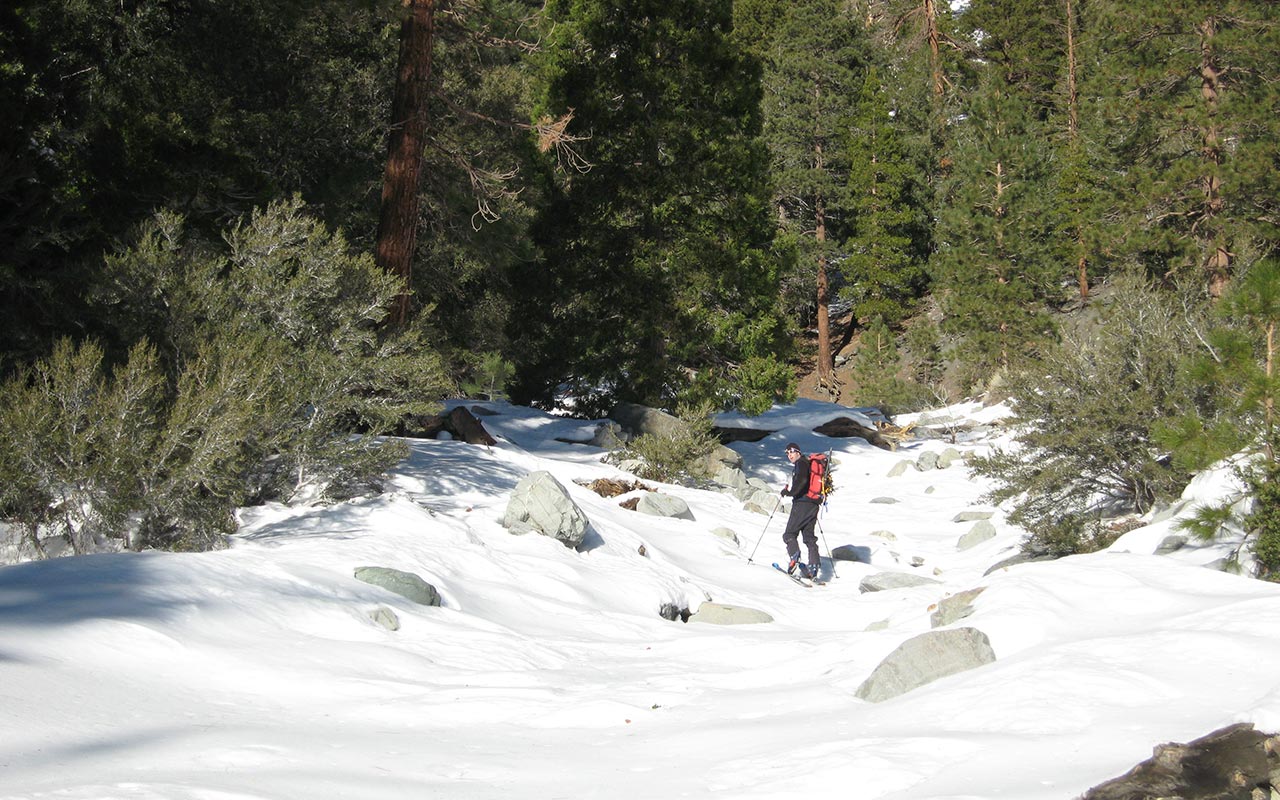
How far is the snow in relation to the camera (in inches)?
159

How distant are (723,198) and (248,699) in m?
14.5

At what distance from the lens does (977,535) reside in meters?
13.5

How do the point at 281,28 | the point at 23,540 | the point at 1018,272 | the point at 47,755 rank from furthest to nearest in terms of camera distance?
the point at 1018,272, the point at 281,28, the point at 23,540, the point at 47,755

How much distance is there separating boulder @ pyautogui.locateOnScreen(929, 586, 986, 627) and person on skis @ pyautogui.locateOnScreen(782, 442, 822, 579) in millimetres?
4140

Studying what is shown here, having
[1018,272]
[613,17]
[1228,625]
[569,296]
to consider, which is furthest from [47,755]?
[1018,272]

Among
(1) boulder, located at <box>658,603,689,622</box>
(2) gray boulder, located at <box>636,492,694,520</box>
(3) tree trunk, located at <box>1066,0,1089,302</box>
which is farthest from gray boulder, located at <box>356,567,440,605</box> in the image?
(3) tree trunk, located at <box>1066,0,1089,302</box>

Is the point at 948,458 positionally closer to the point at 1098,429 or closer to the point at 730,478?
the point at 730,478

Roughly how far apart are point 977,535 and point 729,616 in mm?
5787

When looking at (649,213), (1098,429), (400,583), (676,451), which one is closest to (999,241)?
(649,213)

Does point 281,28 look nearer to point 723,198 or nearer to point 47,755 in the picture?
point 723,198

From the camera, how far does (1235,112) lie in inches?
802

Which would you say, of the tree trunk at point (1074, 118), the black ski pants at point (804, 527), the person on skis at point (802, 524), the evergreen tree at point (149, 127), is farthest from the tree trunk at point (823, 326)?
the black ski pants at point (804, 527)

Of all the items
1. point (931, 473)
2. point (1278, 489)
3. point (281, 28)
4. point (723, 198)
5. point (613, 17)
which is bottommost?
point (931, 473)

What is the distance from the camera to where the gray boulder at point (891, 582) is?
1088cm
